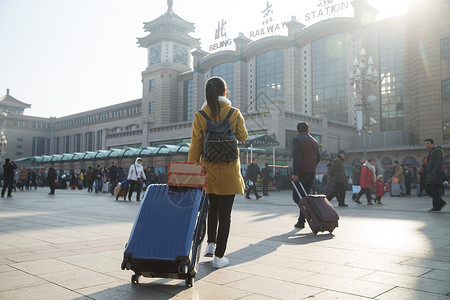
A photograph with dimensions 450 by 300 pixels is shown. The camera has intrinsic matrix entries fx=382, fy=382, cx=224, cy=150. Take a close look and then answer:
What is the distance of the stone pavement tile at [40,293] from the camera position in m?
2.62

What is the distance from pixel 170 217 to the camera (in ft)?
10.3


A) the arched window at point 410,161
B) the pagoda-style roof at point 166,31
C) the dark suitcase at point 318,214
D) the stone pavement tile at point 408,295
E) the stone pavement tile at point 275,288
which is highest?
the pagoda-style roof at point 166,31

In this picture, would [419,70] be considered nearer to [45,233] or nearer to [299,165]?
[299,165]

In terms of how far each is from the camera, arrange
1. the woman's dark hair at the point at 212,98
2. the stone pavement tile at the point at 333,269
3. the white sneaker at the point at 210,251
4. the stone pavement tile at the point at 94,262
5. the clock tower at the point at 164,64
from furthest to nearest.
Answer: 1. the clock tower at the point at 164,64
2. the white sneaker at the point at 210,251
3. the woman's dark hair at the point at 212,98
4. the stone pavement tile at the point at 94,262
5. the stone pavement tile at the point at 333,269

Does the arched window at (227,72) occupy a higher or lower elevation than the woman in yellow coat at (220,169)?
higher

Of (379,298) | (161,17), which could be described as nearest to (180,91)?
(161,17)

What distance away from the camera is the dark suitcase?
5633 millimetres

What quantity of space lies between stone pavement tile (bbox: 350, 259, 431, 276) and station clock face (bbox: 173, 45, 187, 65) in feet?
209

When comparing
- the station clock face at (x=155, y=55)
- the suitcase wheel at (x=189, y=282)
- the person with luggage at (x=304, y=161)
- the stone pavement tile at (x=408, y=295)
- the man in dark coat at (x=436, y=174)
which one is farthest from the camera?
the station clock face at (x=155, y=55)

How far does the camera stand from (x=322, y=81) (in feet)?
149

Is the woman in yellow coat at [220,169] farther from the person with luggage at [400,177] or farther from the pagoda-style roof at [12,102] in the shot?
the pagoda-style roof at [12,102]

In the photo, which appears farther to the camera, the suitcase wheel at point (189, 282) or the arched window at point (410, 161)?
the arched window at point (410, 161)

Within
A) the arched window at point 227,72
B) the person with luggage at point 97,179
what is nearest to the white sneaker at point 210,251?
the person with luggage at point 97,179

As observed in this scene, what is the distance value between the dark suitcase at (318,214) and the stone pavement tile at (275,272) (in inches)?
86.0
